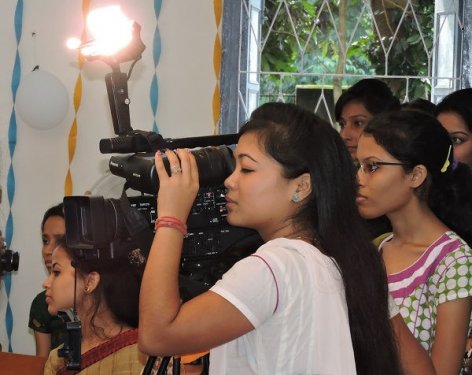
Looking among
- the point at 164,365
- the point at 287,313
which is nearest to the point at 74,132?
the point at 164,365

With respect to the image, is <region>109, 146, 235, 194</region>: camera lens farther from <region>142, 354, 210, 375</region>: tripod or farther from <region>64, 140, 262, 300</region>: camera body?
<region>142, 354, 210, 375</region>: tripod

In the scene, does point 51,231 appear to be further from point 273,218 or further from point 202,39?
point 273,218

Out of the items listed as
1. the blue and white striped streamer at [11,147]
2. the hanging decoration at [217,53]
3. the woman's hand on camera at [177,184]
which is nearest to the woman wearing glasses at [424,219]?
the woman's hand on camera at [177,184]

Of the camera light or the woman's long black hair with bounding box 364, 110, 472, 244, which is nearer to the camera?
the camera light

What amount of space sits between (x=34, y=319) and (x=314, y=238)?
1836 mm

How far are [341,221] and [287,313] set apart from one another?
0.57ft

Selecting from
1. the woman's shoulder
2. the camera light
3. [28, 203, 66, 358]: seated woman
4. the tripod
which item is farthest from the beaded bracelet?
[28, 203, 66, 358]: seated woman

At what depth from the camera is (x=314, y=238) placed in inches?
48.3

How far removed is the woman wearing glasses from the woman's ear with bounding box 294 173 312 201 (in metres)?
0.61

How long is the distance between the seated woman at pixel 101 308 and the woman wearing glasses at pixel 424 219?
1.83 feet

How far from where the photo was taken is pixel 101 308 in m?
1.93

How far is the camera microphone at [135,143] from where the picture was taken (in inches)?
53.8

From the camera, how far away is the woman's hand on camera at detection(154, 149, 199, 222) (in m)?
1.23

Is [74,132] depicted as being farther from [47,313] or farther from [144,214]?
[144,214]
